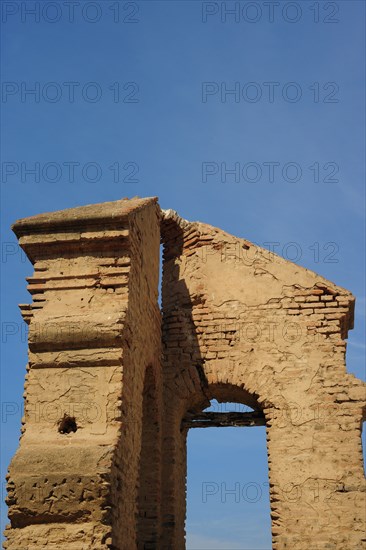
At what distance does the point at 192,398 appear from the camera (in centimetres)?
862

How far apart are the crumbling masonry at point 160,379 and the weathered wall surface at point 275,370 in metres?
0.01

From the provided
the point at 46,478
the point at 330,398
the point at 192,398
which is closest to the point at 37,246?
the point at 46,478

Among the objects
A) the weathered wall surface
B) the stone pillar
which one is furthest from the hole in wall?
the weathered wall surface

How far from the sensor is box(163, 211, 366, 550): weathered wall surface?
24.3ft

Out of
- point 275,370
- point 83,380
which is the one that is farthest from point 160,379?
point 83,380

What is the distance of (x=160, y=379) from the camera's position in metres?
8.41

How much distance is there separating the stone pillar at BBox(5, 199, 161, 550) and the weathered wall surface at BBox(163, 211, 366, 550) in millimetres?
1242

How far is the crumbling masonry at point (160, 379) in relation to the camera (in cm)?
557

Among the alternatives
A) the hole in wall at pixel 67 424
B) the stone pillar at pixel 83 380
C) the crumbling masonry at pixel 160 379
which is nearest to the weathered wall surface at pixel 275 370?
the crumbling masonry at pixel 160 379

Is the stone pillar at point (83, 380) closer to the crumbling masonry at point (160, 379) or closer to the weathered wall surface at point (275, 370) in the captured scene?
the crumbling masonry at point (160, 379)

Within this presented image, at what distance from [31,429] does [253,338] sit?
3.41 meters

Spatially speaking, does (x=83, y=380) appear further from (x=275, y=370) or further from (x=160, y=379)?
(x=275, y=370)

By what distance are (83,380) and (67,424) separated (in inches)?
16.2

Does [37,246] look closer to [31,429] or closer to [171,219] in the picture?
[31,429]
